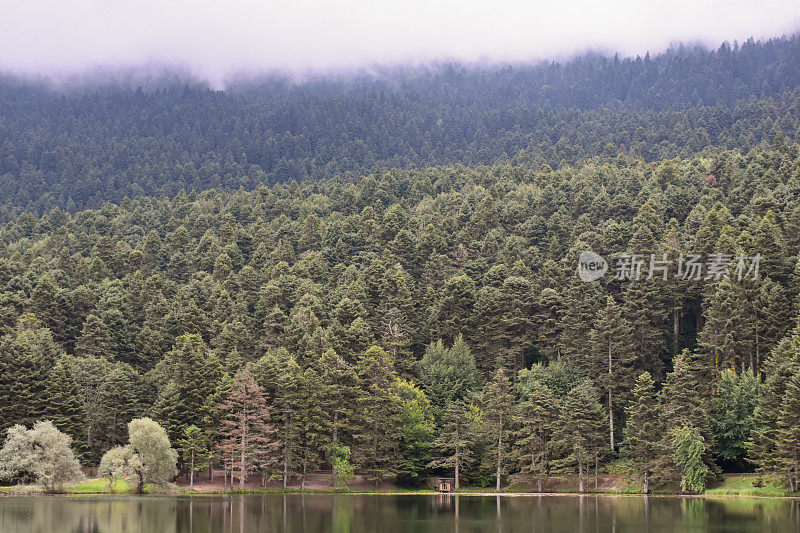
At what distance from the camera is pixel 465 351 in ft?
387

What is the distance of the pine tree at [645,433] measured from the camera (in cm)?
9169

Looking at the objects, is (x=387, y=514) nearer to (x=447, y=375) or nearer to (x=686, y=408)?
(x=686, y=408)

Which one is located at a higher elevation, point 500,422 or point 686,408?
point 686,408

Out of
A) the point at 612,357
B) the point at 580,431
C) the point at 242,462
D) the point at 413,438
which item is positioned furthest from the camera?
the point at 612,357

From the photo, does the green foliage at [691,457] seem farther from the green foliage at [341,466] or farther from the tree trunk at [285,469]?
the tree trunk at [285,469]

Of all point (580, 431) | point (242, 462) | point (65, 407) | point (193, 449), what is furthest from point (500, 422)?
point (65, 407)

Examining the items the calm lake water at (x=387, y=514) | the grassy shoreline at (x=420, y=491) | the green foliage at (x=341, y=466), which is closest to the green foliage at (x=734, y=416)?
the grassy shoreline at (x=420, y=491)

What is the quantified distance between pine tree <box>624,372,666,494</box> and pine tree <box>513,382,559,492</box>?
322 inches

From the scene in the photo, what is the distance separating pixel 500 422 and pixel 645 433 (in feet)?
51.6

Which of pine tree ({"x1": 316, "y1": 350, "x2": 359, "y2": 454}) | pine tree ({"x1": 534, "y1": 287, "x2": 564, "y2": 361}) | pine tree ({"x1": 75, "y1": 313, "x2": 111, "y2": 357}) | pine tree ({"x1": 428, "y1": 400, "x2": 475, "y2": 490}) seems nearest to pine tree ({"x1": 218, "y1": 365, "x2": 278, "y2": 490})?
pine tree ({"x1": 316, "y1": 350, "x2": 359, "y2": 454})

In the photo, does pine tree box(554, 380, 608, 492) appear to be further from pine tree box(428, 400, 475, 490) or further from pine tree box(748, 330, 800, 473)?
pine tree box(748, 330, 800, 473)

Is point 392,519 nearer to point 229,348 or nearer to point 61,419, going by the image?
point 61,419

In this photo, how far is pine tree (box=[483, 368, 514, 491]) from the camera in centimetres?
9962

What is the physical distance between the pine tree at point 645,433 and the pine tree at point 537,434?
8.17m
